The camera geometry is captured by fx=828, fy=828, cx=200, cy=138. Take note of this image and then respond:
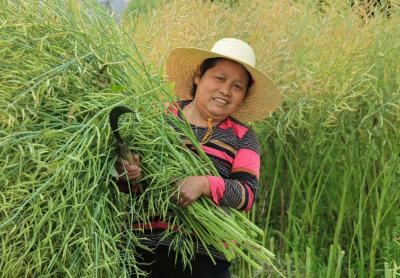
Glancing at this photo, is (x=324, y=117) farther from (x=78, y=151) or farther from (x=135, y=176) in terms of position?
(x=78, y=151)

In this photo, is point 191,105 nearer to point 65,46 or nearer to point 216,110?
point 216,110

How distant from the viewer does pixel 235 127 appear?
2.79m

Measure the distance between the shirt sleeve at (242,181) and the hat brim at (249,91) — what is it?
0.73ft

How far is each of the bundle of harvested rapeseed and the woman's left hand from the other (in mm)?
32

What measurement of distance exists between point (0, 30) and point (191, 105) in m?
0.77

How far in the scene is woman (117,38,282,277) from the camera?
103 inches

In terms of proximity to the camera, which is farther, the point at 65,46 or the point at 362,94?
the point at 362,94

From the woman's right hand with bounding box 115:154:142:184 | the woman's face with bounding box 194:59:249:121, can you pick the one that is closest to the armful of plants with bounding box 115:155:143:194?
the woman's right hand with bounding box 115:154:142:184

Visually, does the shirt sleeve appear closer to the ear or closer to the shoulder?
the shoulder

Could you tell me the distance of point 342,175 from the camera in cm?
420

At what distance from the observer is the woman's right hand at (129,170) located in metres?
2.34

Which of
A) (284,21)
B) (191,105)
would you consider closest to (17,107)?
(191,105)

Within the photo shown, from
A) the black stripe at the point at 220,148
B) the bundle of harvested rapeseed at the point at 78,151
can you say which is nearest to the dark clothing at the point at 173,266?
the bundle of harvested rapeseed at the point at 78,151

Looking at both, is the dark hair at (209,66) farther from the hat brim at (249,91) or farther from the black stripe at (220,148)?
the black stripe at (220,148)
